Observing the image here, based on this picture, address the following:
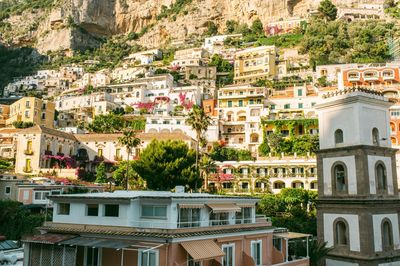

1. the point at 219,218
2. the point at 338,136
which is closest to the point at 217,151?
the point at 338,136

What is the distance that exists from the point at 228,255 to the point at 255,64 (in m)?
96.5

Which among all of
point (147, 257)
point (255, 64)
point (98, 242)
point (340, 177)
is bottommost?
point (147, 257)

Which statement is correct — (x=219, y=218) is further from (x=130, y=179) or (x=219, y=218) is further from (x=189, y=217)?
(x=130, y=179)

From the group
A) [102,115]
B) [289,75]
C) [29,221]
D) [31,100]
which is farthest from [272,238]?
[289,75]

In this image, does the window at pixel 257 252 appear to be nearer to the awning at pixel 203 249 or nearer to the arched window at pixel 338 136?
the awning at pixel 203 249

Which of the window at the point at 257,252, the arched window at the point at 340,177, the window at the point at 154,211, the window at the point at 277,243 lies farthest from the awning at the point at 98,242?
the arched window at the point at 340,177

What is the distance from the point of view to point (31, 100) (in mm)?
93438

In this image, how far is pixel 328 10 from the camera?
137625mm

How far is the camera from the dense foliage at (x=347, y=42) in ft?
359

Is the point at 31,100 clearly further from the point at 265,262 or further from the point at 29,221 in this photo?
the point at 265,262

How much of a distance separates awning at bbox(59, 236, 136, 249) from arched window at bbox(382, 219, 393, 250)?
20.5m

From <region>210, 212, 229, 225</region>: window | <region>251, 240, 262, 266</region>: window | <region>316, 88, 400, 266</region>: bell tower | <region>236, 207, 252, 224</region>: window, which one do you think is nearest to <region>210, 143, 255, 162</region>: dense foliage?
<region>316, 88, 400, 266</region>: bell tower

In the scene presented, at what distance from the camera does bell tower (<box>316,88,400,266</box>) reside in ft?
103

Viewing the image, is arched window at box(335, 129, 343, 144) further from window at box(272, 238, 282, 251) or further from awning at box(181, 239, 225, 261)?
awning at box(181, 239, 225, 261)
